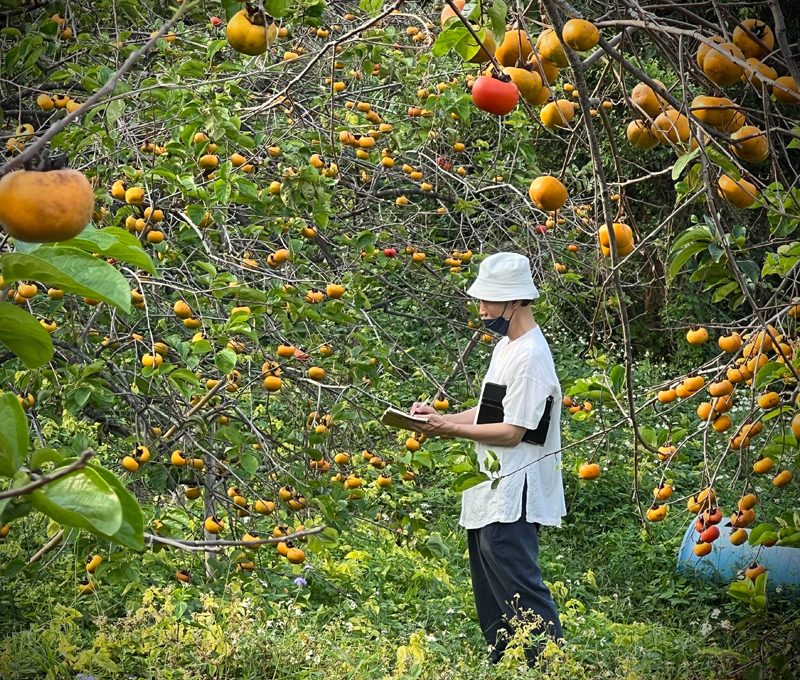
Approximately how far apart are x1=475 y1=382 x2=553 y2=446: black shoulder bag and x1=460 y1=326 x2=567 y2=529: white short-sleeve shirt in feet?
0.08

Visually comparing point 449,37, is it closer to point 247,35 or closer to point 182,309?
point 247,35

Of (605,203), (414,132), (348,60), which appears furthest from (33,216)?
(414,132)

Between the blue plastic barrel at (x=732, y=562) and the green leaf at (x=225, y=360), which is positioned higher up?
the green leaf at (x=225, y=360)

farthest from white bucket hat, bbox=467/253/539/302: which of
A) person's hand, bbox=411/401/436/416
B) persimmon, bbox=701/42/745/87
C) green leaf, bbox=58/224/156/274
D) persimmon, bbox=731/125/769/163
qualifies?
green leaf, bbox=58/224/156/274

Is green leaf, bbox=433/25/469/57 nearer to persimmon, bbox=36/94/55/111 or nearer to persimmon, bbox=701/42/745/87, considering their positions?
persimmon, bbox=701/42/745/87

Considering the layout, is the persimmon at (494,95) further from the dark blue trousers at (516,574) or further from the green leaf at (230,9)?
the dark blue trousers at (516,574)

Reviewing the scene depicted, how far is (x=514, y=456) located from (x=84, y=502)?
9.10 feet

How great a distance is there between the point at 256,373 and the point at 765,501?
3388 millimetres

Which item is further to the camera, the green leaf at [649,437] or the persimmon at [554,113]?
the green leaf at [649,437]

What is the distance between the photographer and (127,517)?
943 millimetres

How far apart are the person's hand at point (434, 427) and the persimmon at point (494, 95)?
1912 mm

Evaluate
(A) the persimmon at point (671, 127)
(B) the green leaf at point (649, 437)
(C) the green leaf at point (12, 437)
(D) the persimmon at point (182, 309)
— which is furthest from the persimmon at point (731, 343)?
(C) the green leaf at point (12, 437)

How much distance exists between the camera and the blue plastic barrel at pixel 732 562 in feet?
15.1

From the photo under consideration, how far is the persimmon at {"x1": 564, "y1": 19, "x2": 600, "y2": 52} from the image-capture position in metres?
1.48
